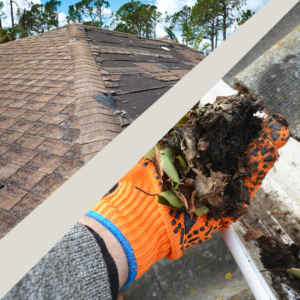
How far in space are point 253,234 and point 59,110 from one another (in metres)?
1.47

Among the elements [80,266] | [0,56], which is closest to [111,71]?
[80,266]

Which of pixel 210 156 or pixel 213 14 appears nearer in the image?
pixel 210 156

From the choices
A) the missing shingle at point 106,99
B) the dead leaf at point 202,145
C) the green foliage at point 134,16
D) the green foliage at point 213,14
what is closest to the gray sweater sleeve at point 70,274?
the dead leaf at point 202,145

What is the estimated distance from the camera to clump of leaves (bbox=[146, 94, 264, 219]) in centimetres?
83

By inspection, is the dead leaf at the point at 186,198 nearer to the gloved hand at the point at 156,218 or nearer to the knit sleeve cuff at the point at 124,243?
the gloved hand at the point at 156,218

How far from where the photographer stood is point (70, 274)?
693mm

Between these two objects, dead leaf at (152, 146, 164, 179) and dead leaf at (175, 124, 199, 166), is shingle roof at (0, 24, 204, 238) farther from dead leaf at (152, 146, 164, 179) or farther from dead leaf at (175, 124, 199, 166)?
dead leaf at (175, 124, 199, 166)

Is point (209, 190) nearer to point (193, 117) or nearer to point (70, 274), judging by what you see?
point (193, 117)

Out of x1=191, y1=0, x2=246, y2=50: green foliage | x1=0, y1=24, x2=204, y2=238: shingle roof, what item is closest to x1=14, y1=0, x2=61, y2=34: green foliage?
x1=191, y1=0, x2=246, y2=50: green foliage

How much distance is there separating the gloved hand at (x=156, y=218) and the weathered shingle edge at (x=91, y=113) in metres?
0.29

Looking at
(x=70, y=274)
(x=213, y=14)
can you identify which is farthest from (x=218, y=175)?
(x=213, y=14)

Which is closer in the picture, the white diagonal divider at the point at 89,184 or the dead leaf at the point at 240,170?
the white diagonal divider at the point at 89,184

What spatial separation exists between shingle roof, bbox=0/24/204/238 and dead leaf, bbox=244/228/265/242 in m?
1.00

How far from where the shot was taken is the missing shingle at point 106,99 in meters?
1.48
